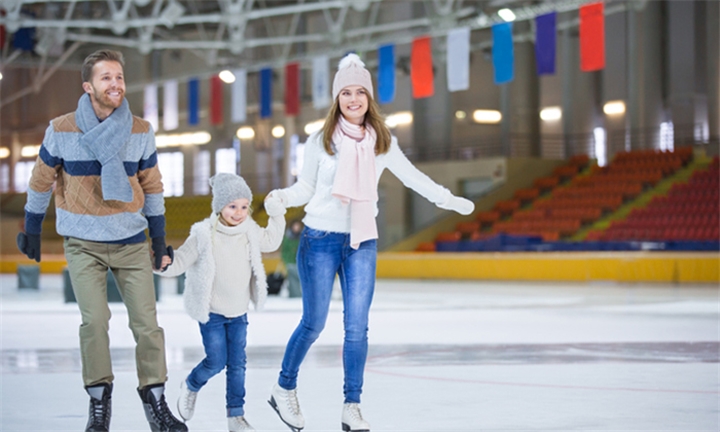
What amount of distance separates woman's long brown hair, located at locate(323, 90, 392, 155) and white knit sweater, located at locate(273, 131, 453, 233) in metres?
0.04

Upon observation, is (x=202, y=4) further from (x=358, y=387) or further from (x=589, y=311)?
(x=358, y=387)

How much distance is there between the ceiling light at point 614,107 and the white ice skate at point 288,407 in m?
32.6

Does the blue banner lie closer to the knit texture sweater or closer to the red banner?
the red banner

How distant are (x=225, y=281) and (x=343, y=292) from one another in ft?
1.68

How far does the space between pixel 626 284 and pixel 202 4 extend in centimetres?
1943

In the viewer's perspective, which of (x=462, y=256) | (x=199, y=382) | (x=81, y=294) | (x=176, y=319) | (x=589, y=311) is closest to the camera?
(x=81, y=294)

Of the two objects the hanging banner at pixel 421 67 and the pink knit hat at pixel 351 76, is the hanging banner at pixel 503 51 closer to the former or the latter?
the hanging banner at pixel 421 67

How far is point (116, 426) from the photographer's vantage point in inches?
187

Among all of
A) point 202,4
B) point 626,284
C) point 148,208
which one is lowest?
point 626,284

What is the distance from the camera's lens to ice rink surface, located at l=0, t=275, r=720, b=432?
4918mm

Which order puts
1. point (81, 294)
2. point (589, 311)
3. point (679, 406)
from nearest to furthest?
point (81, 294), point (679, 406), point (589, 311)

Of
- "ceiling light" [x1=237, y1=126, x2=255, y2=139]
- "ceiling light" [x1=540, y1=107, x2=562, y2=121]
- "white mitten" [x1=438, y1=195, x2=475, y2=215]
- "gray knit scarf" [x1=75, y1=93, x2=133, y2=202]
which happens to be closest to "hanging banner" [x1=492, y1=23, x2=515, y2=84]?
"white mitten" [x1=438, y1=195, x2=475, y2=215]

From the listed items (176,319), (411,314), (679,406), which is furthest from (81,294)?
(411,314)

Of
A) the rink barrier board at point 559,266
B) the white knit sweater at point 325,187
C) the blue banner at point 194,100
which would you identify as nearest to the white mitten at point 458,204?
the white knit sweater at point 325,187
